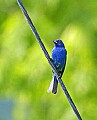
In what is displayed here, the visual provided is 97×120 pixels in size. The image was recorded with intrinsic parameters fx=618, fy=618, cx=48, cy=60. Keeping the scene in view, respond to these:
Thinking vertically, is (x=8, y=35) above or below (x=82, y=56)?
above

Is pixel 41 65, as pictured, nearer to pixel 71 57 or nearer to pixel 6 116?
pixel 71 57

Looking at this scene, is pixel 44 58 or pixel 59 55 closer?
pixel 59 55

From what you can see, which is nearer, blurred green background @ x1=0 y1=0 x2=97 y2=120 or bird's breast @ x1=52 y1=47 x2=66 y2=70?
bird's breast @ x1=52 y1=47 x2=66 y2=70

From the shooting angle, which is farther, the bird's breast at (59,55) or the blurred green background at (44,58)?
the blurred green background at (44,58)

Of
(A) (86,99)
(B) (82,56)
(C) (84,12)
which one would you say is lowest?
(A) (86,99)

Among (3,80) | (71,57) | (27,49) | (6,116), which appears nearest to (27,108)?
(3,80)

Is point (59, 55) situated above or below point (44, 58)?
below

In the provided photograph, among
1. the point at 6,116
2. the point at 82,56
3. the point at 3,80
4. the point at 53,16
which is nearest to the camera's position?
the point at 82,56

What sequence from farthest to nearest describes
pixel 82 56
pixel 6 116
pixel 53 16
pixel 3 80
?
pixel 6 116 < pixel 3 80 < pixel 53 16 < pixel 82 56
